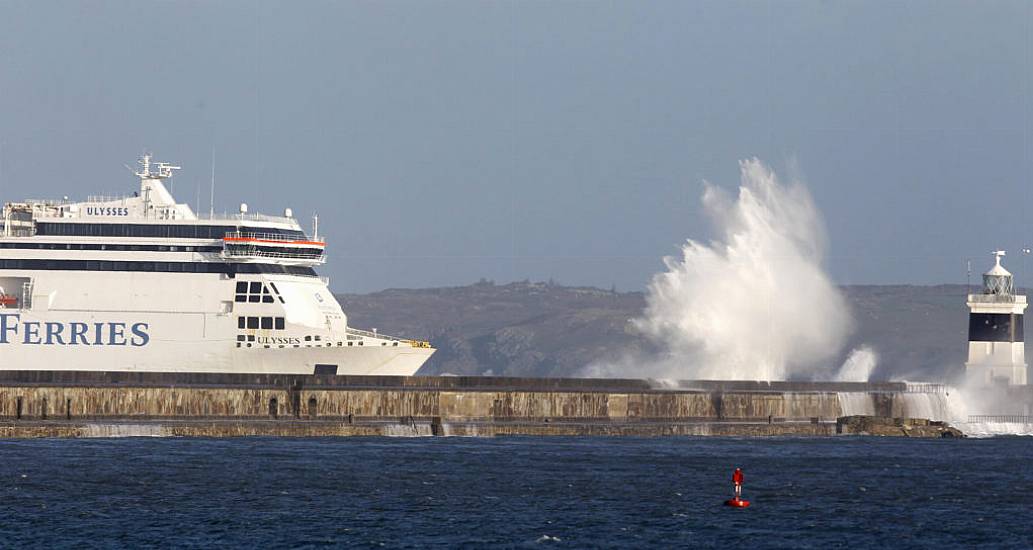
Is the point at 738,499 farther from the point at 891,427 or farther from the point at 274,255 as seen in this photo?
the point at 274,255

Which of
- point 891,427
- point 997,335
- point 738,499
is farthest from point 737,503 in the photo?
point 997,335

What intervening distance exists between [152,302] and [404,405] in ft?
44.5

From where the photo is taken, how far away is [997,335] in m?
66.3

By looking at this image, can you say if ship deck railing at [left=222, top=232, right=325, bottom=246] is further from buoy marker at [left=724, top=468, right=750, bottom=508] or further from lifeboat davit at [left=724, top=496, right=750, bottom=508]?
lifeboat davit at [left=724, top=496, right=750, bottom=508]

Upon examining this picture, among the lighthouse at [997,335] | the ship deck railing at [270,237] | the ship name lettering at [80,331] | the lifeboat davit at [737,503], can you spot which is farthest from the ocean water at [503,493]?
the ship deck railing at [270,237]

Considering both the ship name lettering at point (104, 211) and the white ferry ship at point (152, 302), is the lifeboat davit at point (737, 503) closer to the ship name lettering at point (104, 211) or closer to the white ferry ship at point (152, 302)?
the white ferry ship at point (152, 302)

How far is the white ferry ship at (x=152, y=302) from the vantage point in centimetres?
6638

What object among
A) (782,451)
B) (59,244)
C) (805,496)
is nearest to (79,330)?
(59,244)

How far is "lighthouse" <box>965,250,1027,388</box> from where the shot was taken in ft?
216

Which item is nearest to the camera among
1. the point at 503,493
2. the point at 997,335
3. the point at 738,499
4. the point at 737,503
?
the point at 737,503

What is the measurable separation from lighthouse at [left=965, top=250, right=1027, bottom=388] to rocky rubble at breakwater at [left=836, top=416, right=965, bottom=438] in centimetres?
576

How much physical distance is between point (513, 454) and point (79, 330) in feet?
69.8

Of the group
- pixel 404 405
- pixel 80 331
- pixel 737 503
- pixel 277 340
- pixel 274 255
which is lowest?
pixel 737 503

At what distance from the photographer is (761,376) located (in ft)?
228
